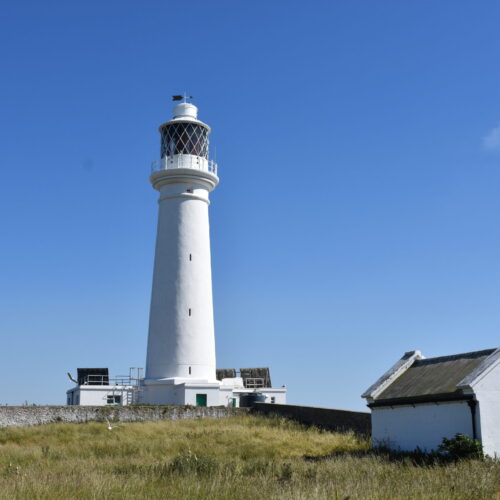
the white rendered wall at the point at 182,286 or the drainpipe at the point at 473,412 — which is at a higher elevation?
the white rendered wall at the point at 182,286

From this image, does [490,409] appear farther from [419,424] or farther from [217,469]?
[217,469]

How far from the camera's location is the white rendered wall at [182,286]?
112ft

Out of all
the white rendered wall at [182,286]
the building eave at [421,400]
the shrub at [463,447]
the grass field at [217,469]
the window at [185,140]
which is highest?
the window at [185,140]

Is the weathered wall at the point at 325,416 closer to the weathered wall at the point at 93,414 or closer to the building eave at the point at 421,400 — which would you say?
the weathered wall at the point at 93,414

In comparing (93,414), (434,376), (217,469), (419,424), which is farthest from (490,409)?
(93,414)

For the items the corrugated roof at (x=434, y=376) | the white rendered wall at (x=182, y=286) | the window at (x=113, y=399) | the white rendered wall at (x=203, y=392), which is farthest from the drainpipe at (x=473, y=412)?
the window at (x=113, y=399)

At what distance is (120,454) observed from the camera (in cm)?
2056

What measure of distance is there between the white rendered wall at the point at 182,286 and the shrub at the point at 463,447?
1897cm

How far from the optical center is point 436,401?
1820cm

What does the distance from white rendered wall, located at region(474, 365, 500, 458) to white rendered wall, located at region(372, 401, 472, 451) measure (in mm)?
390

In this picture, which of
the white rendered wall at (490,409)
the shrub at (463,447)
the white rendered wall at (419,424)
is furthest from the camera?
the white rendered wall at (419,424)

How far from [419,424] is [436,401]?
110 cm

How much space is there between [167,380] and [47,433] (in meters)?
8.75

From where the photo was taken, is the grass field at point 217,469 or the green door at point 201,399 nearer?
the grass field at point 217,469
